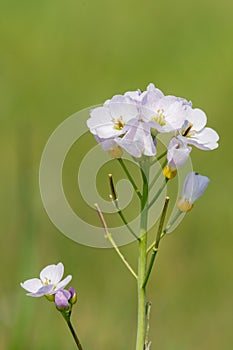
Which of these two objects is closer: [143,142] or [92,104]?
[143,142]

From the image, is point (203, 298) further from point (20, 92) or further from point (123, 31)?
point (123, 31)

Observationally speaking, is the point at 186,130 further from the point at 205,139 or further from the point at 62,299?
the point at 62,299

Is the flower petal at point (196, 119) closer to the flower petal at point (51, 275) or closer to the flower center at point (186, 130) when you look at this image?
the flower center at point (186, 130)

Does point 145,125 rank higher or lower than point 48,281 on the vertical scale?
higher

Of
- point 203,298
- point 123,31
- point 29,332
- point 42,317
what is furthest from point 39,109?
point 29,332

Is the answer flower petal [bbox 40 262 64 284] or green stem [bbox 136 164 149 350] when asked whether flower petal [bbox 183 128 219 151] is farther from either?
flower petal [bbox 40 262 64 284]

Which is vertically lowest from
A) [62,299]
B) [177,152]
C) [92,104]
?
[62,299]

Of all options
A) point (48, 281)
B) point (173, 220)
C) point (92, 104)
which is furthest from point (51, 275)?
point (92, 104)
